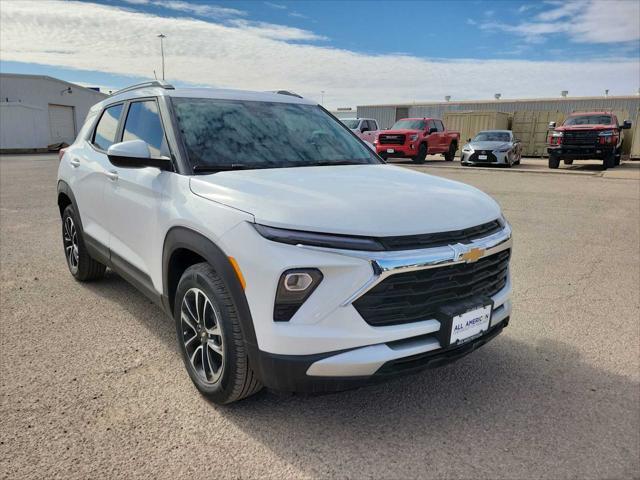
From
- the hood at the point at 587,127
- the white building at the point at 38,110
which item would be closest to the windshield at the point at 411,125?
the hood at the point at 587,127

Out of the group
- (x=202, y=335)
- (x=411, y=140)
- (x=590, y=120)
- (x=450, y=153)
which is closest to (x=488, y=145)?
(x=411, y=140)

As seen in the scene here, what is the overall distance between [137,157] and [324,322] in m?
1.54

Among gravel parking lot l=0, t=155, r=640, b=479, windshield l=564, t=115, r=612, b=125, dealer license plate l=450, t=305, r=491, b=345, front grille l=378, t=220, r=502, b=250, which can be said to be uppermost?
windshield l=564, t=115, r=612, b=125

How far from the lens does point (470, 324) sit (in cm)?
254

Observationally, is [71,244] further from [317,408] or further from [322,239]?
[322,239]

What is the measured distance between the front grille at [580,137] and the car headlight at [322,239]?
19.2m

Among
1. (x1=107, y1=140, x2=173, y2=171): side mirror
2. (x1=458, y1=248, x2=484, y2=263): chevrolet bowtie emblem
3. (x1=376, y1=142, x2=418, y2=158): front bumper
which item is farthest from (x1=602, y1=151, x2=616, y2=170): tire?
(x1=107, y1=140, x2=173, y2=171): side mirror

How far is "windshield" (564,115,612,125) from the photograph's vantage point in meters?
18.8

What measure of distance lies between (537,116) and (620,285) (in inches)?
1026

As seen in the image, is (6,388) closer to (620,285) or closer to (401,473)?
(401,473)

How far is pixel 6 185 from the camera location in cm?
1298

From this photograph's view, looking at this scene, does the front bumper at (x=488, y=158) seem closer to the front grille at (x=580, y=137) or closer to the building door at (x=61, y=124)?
the front grille at (x=580, y=137)

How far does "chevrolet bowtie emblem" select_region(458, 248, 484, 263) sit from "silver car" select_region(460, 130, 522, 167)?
18.3 m

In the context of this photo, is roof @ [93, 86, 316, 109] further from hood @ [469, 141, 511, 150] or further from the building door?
the building door
